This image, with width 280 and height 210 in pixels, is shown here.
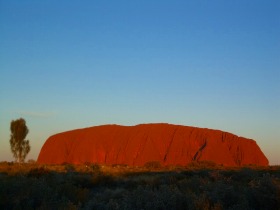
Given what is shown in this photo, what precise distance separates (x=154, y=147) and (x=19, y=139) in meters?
27.5

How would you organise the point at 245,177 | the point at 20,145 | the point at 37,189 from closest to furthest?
the point at 37,189
the point at 245,177
the point at 20,145

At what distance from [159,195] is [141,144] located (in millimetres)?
68582

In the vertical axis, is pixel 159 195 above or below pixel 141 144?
below

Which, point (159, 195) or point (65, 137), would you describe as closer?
point (159, 195)

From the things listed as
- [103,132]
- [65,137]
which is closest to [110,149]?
[103,132]

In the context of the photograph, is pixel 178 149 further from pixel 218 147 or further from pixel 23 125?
pixel 23 125

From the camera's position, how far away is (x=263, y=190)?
11344 mm

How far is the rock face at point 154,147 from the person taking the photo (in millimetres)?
75125

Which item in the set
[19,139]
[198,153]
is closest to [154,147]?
[198,153]

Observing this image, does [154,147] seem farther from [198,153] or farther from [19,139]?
[19,139]

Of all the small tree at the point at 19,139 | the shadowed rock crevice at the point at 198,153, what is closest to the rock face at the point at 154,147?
the shadowed rock crevice at the point at 198,153

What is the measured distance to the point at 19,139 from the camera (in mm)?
59000

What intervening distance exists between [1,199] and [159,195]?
408 centimetres

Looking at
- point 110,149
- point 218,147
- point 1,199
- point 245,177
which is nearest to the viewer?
point 1,199
